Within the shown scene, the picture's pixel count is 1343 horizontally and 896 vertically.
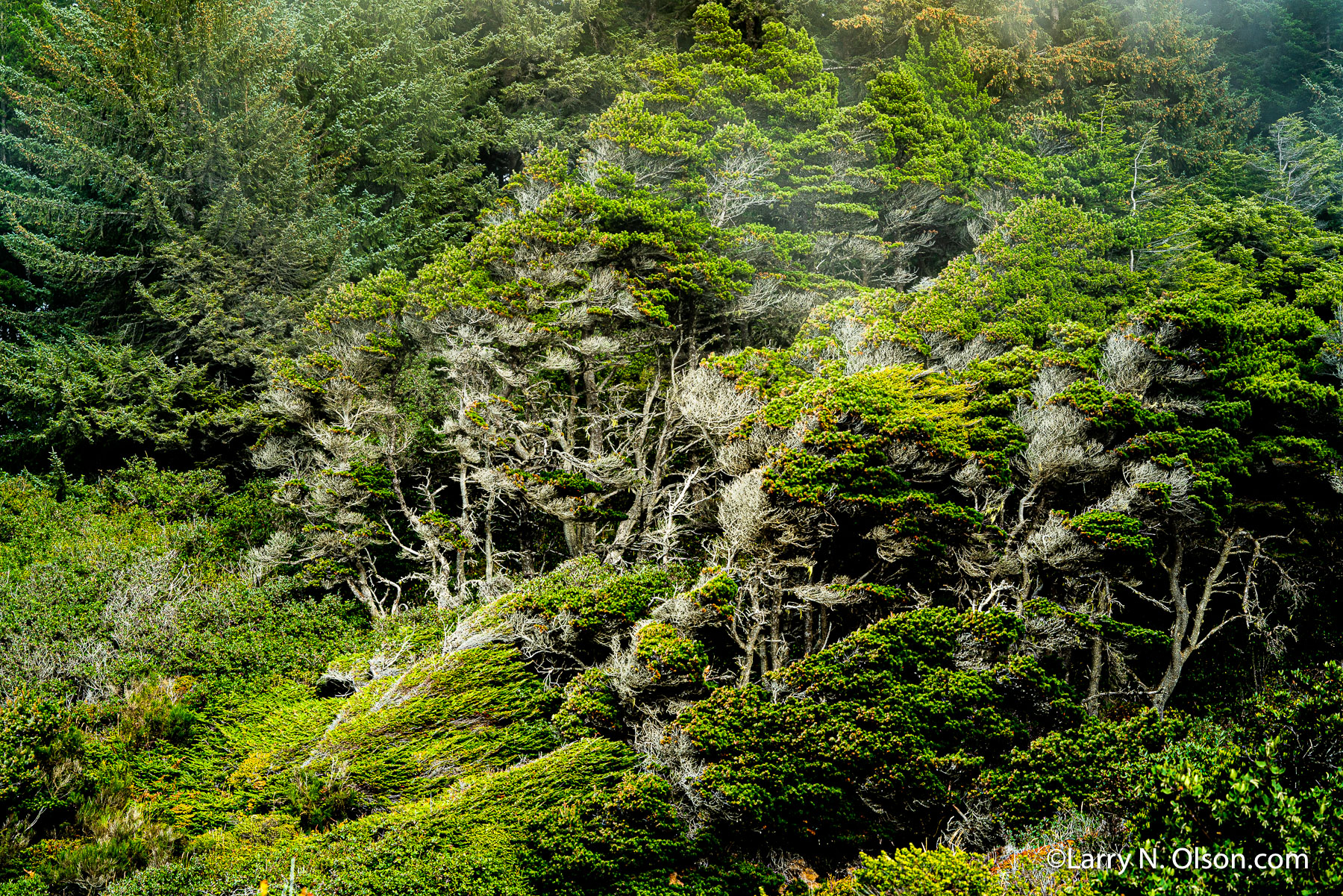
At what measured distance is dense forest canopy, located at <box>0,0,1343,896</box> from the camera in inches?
338

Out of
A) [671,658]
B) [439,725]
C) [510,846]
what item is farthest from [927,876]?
[439,725]

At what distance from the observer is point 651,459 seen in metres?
17.6

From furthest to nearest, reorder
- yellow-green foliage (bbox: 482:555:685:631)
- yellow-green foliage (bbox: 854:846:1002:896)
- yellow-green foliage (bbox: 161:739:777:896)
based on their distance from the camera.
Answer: yellow-green foliage (bbox: 482:555:685:631)
yellow-green foliage (bbox: 161:739:777:896)
yellow-green foliage (bbox: 854:846:1002:896)

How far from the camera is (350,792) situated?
928 centimetres

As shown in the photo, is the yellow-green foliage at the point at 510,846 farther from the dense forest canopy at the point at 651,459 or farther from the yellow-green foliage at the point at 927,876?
the yellow-green foliage at the point at 927,876

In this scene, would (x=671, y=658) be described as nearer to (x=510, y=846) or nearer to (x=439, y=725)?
(x=510, y=846)

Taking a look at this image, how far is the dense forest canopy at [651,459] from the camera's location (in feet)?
28.1

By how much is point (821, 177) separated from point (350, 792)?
57.0 ft

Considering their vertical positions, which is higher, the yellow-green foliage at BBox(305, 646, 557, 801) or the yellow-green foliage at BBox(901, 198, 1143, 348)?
the yellow-green foliage at BBox(901, 198, 1143, 348)

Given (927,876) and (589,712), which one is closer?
(927,876)

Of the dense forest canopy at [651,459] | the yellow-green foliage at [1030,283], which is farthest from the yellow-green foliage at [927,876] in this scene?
the yellow-green foliage at [1030,283]

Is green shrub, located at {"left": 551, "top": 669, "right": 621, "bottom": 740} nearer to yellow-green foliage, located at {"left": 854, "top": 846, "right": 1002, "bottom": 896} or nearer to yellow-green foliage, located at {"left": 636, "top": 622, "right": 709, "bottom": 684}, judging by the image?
yellow-green foliage, located at {"left": 636, "top": 622, "right": 709, "bottom": 684}

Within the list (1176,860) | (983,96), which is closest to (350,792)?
(1176,860)

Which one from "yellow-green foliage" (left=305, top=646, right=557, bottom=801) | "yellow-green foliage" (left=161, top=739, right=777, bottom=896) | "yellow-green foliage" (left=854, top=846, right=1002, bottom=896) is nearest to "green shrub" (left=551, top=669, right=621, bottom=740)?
"yellow-green foliage" (left=305, top=646, right=557, bottom=801)
